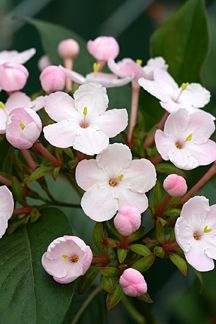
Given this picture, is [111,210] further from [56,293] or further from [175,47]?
[175,47]

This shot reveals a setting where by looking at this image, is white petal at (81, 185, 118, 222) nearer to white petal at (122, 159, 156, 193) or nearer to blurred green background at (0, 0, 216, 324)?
white petal at (122, 159, 156, 193)

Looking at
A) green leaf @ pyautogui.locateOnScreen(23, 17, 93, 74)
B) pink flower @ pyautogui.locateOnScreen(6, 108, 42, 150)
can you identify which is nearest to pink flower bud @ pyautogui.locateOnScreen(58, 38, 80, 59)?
green leaf @ pyautogui.locateOnScreen(23, 17, 93, 74)

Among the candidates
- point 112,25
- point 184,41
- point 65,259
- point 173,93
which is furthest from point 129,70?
point 112,25

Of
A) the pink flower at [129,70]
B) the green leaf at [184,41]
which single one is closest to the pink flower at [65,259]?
the pink flower at [129,70]

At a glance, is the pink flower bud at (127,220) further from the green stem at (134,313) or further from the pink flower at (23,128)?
the green stem at (134,313)

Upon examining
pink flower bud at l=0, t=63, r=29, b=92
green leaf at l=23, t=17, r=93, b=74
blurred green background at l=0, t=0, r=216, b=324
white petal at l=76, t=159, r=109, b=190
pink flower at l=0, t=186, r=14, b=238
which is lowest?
blurred green background at l=0, t=0, r=216, b=324

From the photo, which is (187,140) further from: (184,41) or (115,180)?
(184,41)
